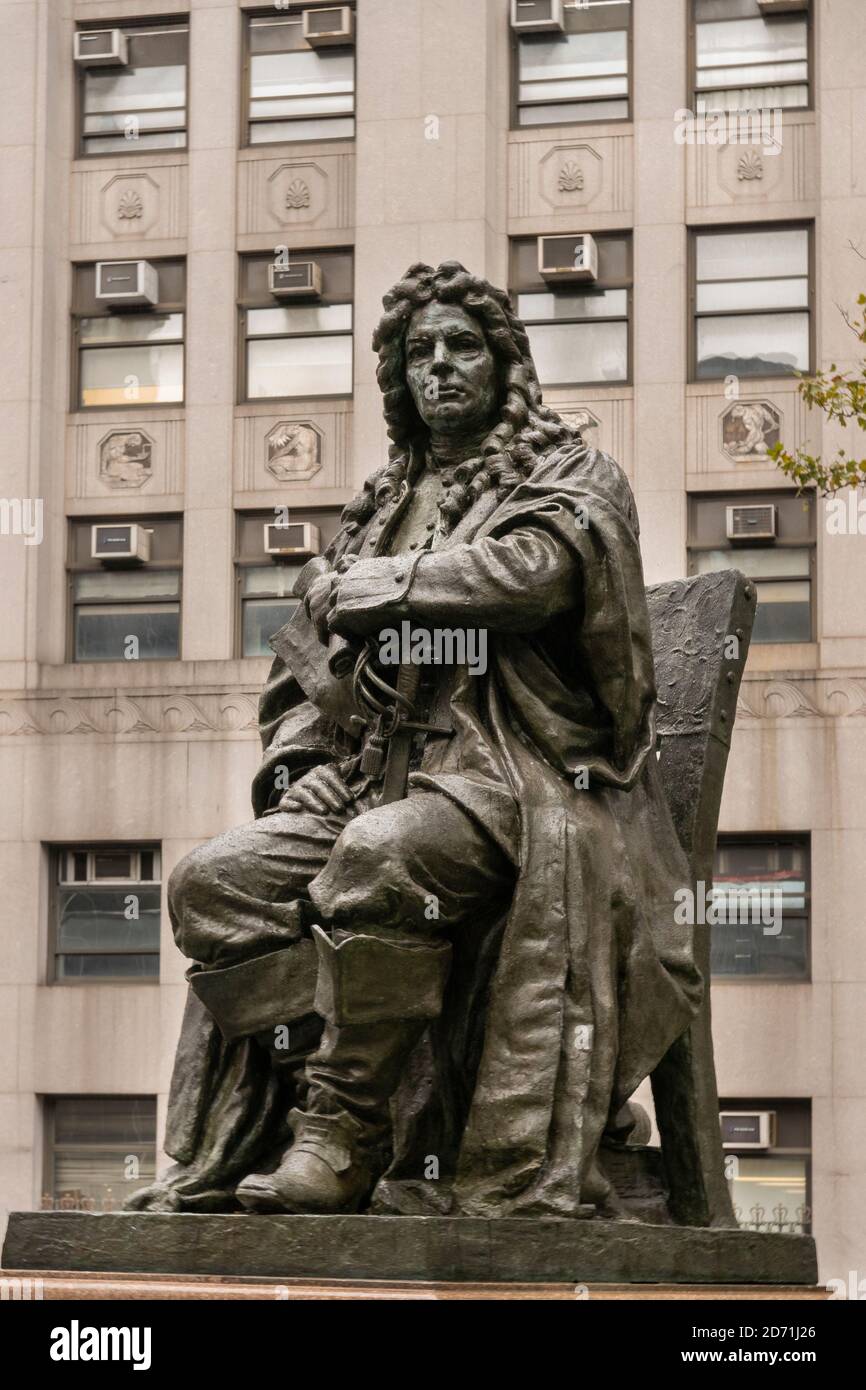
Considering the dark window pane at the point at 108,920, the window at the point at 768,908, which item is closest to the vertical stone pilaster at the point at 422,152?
the dark window pane at the point at 108,920

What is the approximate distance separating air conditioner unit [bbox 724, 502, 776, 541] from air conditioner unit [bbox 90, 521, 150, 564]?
22.7 ft

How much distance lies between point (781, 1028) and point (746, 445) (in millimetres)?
6604

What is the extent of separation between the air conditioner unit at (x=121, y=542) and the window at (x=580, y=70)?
661cm

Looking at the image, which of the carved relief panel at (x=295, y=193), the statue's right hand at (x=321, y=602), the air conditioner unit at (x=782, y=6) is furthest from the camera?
the carved relief panel at (x=295, y=193)

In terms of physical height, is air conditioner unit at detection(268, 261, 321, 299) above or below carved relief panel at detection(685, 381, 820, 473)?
above

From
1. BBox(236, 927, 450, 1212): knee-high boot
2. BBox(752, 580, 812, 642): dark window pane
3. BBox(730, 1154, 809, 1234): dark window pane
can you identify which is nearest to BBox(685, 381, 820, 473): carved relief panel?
BBox(752, 580, 812, 642): dark window pane

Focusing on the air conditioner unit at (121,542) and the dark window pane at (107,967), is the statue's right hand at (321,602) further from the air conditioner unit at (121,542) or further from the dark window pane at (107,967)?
the air conditioner unit at (121,542)

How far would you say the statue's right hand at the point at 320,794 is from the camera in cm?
1020

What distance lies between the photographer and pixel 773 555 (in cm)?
3400

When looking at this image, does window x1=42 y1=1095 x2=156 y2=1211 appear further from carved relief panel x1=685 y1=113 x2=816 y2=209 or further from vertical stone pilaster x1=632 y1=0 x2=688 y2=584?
carved relief panel x1=685 y1=113 x2=816 y2=209

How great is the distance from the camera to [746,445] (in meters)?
33.8

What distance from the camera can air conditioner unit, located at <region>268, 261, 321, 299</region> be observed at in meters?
34.8

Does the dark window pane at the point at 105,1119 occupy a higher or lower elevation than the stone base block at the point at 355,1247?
lower

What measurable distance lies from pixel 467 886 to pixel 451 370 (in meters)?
2.06
